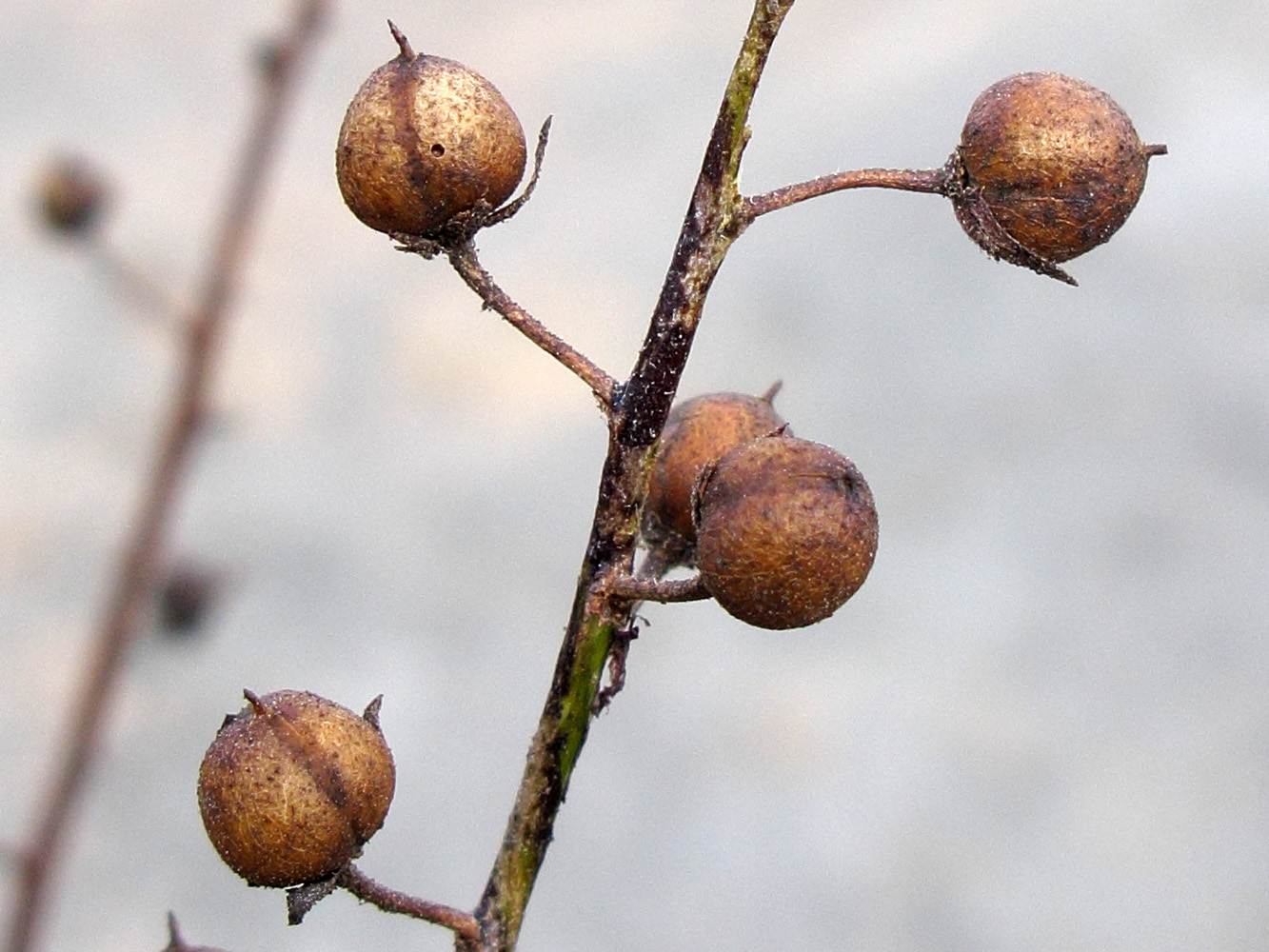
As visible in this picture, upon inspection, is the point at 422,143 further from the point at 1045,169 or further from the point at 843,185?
the point at 1045,169

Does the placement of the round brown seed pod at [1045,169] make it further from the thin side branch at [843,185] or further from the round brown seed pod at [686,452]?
the round brown seed pod at [686,452]

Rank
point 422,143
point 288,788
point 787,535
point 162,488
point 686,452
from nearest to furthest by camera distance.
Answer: point 787,535
point 288,788
point 422,143
point 686,452
point 162,488

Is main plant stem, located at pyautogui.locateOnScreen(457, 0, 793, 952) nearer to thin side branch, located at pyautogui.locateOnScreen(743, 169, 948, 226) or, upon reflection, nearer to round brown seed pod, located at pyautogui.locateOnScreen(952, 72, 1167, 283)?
thin side branch, located at pyautogui.locateOnScreen(743, 169, 948, 226)

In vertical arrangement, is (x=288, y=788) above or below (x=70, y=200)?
below

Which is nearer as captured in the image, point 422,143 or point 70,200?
point 422,143

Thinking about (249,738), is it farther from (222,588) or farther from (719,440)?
(222,588)

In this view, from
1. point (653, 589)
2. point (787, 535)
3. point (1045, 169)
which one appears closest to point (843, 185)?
point (1045, 169)

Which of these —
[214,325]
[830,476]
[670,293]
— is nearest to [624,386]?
[670,293]
